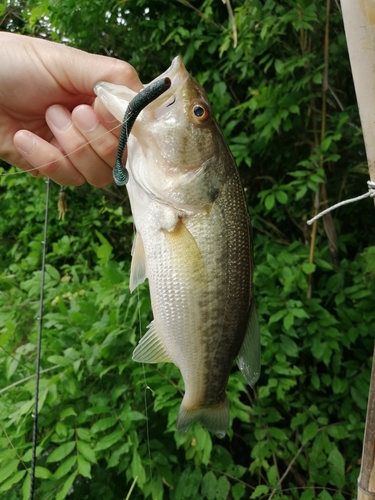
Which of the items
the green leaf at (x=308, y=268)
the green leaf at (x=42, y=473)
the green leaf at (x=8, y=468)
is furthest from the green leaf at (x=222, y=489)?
the green leaf at (x=308, y=268)

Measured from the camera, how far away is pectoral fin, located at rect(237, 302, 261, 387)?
3.46 ft

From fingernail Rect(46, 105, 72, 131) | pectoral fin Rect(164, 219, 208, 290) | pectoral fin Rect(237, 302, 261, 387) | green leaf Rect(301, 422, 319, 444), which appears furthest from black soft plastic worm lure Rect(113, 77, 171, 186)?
A: green leaf Rect(301, 422, 319, 444)

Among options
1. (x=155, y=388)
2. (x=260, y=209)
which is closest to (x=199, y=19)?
(x=260, y=209)

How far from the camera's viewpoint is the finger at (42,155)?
3.92 feet

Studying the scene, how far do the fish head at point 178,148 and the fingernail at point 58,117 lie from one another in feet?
0.67

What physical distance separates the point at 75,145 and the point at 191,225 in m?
0.43

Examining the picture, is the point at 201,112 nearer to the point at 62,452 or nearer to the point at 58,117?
the point at 58,117

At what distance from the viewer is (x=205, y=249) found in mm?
1009

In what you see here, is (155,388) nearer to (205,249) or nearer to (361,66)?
(205,249)

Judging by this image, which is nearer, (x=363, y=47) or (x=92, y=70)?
(x=363, y=47)

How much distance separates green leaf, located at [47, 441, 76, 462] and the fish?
0.76 metres

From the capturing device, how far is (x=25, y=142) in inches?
46.9

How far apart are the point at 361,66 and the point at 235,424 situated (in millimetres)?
1972

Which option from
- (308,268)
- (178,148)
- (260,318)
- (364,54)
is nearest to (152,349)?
(178,148)
